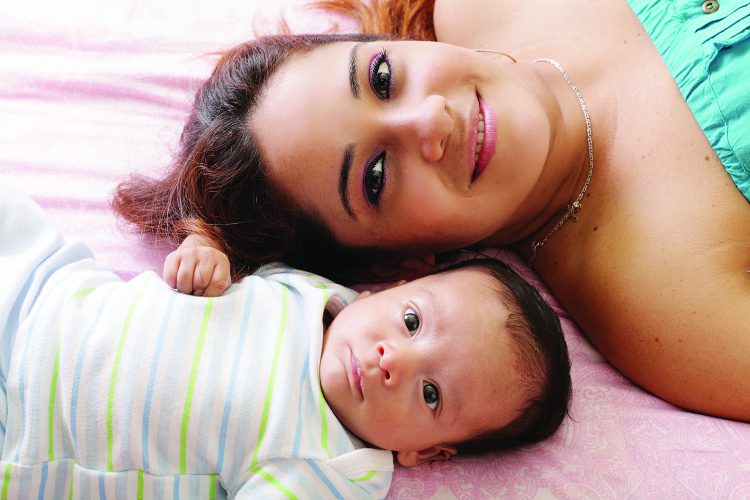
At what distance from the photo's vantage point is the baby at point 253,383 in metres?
1.09

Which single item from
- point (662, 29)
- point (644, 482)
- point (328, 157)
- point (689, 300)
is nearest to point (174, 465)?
point (328, 157)

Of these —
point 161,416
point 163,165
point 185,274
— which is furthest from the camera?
point 163,165

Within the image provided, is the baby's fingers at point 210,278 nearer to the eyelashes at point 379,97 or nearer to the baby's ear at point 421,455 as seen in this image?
the eyelashes at point 379,97

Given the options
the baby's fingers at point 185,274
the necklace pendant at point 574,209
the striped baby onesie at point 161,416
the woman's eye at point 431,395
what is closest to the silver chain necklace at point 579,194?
the necklace pendant at point 574,209

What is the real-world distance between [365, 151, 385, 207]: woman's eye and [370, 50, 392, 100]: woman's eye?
11 centimetres

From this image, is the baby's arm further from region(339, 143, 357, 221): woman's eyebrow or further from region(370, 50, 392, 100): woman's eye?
region(370, 50, 392, 100): woman's eye

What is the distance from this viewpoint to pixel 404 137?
1.20 m

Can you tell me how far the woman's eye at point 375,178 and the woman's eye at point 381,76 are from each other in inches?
4.3

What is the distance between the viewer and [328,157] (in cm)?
123

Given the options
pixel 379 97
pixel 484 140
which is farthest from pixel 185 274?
pixel 484 140

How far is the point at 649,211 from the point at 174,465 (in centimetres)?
95

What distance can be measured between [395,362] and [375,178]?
330 millimetres

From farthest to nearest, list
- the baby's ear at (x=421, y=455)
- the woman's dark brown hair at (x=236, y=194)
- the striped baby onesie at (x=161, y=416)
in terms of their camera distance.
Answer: the woman's dark brown hair at (x=236, y=194) < the baby's ear at (x=421, y=455) < the striped baby onesie at (x=161, y=416)

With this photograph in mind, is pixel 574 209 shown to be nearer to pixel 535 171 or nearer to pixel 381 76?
pixel 535 171
